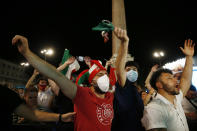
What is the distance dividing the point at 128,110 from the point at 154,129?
39cm

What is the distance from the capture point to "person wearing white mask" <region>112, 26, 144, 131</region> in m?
2.06

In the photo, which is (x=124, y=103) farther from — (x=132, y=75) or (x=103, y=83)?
(x=132, y=75)

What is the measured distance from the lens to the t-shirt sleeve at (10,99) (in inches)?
63.2

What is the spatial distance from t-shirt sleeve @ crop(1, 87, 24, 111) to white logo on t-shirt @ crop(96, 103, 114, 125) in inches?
40.9

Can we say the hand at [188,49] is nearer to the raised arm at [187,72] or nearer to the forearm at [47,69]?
the raised arm at [187,72]

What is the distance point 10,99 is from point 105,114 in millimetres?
1222

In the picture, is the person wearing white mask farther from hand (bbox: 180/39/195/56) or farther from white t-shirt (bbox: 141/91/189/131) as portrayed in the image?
hand (bbox: 180/39/195/56)

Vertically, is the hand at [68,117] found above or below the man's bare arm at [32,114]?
below

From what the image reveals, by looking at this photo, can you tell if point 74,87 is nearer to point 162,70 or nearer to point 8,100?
point 8,100

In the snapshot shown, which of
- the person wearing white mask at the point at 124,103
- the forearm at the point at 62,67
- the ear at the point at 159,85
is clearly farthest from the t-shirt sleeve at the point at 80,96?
the ear at the point at 159,85

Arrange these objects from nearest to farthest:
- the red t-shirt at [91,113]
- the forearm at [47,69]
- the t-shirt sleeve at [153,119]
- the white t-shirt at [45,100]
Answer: the forearm at [47,69]
the t-shirt sleeve at [153,119]
the red t-shirt at [91,113]
the white t-shirt at [45,100]

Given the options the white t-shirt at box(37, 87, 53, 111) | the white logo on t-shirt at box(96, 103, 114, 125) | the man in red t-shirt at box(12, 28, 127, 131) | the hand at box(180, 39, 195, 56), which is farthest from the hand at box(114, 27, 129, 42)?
the white t-shirt at box(37, 87, 53, 111)

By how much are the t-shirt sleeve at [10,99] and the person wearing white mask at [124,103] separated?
4.07 feet

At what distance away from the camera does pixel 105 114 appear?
2.21 meters
